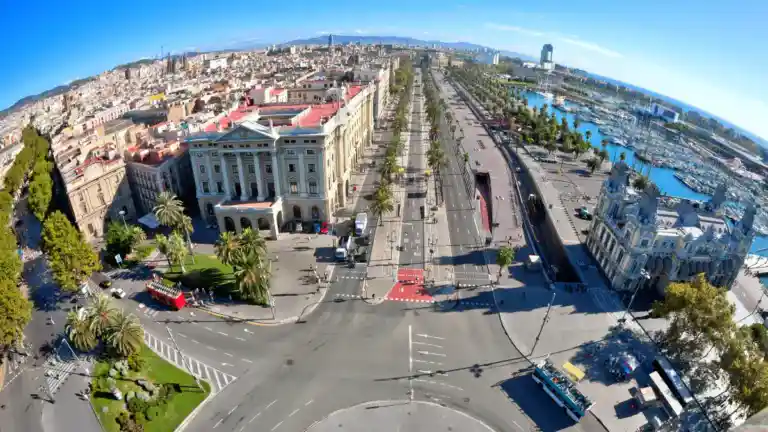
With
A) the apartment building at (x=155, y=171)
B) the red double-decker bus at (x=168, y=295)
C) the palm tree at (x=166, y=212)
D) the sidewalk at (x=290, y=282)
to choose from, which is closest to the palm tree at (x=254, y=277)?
the sidewalk at (x=290, y=282)

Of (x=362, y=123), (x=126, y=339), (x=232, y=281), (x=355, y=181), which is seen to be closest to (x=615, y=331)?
(x=232, y=281)

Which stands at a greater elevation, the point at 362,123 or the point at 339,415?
the point at 362,123

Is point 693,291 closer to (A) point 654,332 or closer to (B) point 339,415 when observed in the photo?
(A) point 654,332

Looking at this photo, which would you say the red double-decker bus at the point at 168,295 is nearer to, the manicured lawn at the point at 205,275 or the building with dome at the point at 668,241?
the manicured lawn at the point at 205,275

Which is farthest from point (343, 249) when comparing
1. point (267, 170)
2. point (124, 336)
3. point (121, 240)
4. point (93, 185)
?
point (93, 185)

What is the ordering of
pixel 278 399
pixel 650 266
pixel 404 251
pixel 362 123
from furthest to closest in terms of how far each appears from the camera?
pixel 362 123
pixel 404 251
pixel 650 266
pixel 278 399

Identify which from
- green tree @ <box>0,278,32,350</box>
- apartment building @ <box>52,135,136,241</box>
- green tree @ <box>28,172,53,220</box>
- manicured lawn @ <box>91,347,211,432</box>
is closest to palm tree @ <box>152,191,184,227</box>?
apartment building @ <box>52,135,136,241</box>
